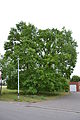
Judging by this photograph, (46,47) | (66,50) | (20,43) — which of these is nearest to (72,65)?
(66,50)

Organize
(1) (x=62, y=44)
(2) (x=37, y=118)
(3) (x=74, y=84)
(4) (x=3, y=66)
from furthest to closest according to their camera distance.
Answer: (3) (x=74, y=84)
(1) (x=62, y=44)
(4) (x=3, y=66)
(2) (x=37, y=118)

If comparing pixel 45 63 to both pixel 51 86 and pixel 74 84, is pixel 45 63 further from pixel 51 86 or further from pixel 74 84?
pixel 74 84

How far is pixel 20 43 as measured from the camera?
3359cm

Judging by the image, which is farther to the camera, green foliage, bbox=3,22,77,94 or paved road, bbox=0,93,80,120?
green foliage, bbox=3,22,77,94

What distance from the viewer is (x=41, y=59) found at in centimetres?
3081

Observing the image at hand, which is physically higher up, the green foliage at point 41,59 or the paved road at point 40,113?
the green foliage at point 41,59

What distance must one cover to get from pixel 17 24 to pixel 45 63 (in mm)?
8557

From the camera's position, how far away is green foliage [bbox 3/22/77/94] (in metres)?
29.8

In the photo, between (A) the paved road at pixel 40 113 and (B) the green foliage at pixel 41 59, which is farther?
(B) the green foliage at pixel 41 59

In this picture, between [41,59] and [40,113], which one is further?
[41,59]

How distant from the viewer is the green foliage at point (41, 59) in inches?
1175

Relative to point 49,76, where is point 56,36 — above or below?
above

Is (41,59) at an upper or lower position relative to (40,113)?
upper

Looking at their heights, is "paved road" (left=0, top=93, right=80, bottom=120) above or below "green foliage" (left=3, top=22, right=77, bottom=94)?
below
